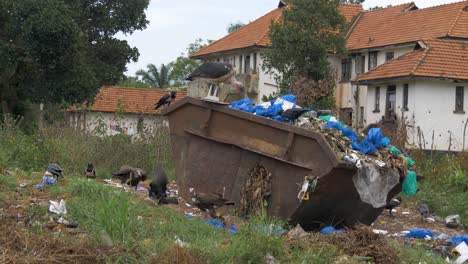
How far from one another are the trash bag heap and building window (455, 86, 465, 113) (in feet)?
80.8

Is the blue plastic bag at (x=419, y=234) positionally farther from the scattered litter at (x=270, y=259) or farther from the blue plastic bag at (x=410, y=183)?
the scattered litter at (x=270, y=259)

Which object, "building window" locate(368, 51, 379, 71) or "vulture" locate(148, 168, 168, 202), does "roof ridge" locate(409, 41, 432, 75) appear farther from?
"vulture" locate(148, 168, 168, 202)

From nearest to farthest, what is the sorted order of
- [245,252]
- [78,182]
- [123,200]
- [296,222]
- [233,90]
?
[245,252], [123,200], [296,222], [78,182], [233,90]

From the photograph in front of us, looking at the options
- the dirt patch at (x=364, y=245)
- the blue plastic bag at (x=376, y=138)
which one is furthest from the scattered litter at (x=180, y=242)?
the blue plastic bag at (x=376, y=138)

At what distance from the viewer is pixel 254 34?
143ft

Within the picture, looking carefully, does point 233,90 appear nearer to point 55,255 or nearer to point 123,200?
point 123,200

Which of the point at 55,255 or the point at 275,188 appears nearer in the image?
the point at 55,255

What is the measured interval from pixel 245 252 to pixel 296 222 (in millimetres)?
2543

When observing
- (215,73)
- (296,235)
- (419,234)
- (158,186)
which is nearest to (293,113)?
(215,73)

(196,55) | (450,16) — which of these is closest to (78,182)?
(450,16)

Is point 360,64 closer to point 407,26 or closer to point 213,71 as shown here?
point 407,26

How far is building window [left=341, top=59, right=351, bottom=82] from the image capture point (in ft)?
131

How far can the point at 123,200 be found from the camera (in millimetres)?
6957

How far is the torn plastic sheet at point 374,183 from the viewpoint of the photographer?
330 inches
